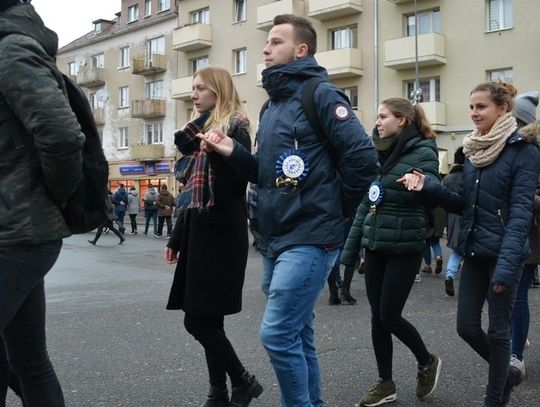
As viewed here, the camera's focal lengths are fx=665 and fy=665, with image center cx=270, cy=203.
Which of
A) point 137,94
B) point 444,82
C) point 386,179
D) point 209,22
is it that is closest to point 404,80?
point 444,82

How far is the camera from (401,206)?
4273 millimetres

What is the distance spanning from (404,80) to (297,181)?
2858 centimetres

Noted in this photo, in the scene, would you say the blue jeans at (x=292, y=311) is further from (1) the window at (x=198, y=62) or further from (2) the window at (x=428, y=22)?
(1) the window at (x=198, y=62)

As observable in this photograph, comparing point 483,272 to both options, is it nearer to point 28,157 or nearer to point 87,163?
point 87,163

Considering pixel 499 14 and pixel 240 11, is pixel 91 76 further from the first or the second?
pixel 499 14

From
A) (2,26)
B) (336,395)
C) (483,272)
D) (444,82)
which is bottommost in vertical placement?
(336,395)

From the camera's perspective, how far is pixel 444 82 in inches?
1148

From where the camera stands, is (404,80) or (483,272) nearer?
(483,272)

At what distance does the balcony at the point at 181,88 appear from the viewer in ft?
130

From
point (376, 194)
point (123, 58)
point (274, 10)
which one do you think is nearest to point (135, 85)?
point (123, 58)

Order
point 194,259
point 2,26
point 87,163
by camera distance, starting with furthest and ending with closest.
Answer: point 194,259
point 87,163
point 2,26

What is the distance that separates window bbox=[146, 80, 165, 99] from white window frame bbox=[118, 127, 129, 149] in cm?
362

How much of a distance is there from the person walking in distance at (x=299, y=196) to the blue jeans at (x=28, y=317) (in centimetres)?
100

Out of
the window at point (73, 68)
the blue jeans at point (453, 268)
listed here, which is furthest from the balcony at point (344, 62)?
A: the window at point (73, 68)
